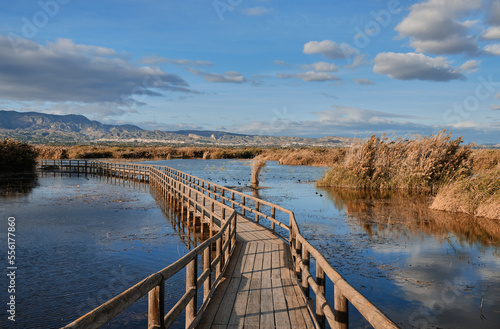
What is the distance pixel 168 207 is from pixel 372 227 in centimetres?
1290

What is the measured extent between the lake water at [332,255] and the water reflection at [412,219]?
4cm

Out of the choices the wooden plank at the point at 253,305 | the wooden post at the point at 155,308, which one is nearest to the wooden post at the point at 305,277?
the wooden plank at the point at 253,305

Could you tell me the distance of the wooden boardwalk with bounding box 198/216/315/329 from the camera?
5332 millimetres

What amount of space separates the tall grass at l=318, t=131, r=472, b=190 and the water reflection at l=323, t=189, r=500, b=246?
3.04 m

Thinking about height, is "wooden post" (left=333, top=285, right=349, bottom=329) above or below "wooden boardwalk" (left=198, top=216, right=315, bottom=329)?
above

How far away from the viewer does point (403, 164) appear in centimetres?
2691

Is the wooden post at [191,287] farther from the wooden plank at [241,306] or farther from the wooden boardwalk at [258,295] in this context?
the wooden plank at [241,306]

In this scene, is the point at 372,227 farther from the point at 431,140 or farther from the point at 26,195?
the point at 26,195

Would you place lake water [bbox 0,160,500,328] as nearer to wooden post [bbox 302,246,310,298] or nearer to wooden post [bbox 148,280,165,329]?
wooden post [bbox 302,246,310,298]

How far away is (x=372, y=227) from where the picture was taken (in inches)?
613

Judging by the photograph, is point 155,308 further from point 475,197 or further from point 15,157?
point 15,157

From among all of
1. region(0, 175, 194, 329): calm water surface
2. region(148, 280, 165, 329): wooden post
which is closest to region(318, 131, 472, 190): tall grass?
region(0, 175, 194, 329): calm water surface

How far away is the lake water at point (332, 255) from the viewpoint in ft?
25.7

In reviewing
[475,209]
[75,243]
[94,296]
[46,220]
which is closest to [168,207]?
[46,220]
